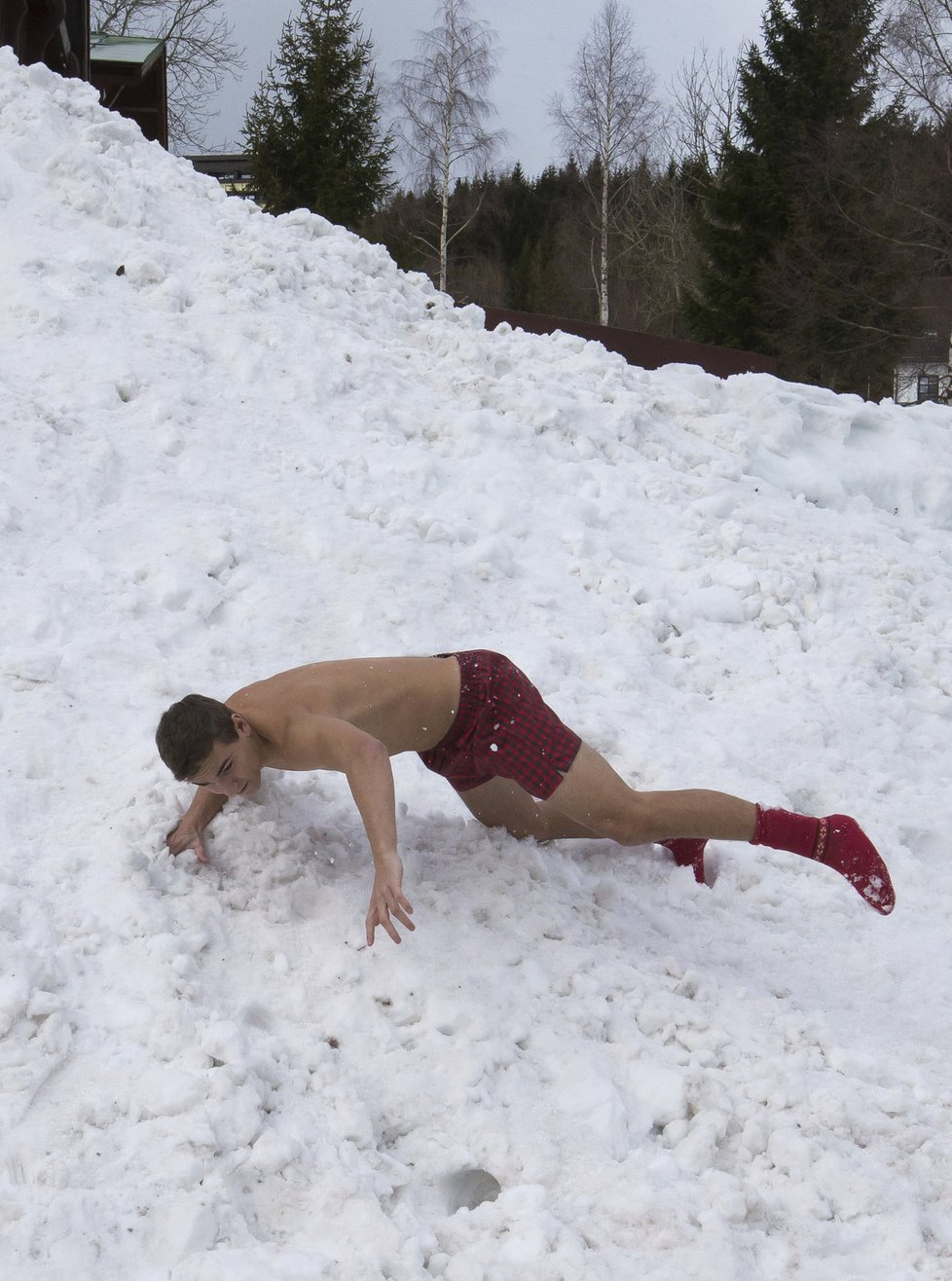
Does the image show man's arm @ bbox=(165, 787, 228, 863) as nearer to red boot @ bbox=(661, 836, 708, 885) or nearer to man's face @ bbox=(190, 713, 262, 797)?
man's face @ bbox=(190, 713, 262, 797)

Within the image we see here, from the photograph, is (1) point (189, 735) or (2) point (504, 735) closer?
(1) point (189, 735)

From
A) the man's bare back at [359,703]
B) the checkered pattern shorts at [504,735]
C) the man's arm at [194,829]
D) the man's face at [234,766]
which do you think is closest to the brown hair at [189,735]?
the man's face at [234,766]

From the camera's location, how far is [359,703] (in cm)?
277

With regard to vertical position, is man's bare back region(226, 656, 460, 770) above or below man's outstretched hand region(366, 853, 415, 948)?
above

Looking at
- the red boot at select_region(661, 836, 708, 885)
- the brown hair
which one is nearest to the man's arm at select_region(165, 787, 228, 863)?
the brown hair

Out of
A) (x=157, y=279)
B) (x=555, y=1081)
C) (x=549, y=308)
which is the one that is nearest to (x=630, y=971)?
(x=555, y=1081)

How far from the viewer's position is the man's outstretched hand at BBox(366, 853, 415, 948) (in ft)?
7.82

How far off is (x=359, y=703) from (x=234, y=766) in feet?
1.11

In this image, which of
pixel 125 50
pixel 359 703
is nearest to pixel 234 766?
pixel 359 703

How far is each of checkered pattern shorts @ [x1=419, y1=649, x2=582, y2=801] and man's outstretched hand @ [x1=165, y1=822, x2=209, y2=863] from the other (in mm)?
650

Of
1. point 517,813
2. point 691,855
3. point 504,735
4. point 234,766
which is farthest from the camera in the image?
point 691,855

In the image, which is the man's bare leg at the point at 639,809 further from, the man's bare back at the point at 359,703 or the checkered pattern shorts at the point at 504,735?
the man's bare back at the point at 359,703

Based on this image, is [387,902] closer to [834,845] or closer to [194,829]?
[194,829]

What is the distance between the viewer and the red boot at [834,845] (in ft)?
9.62
